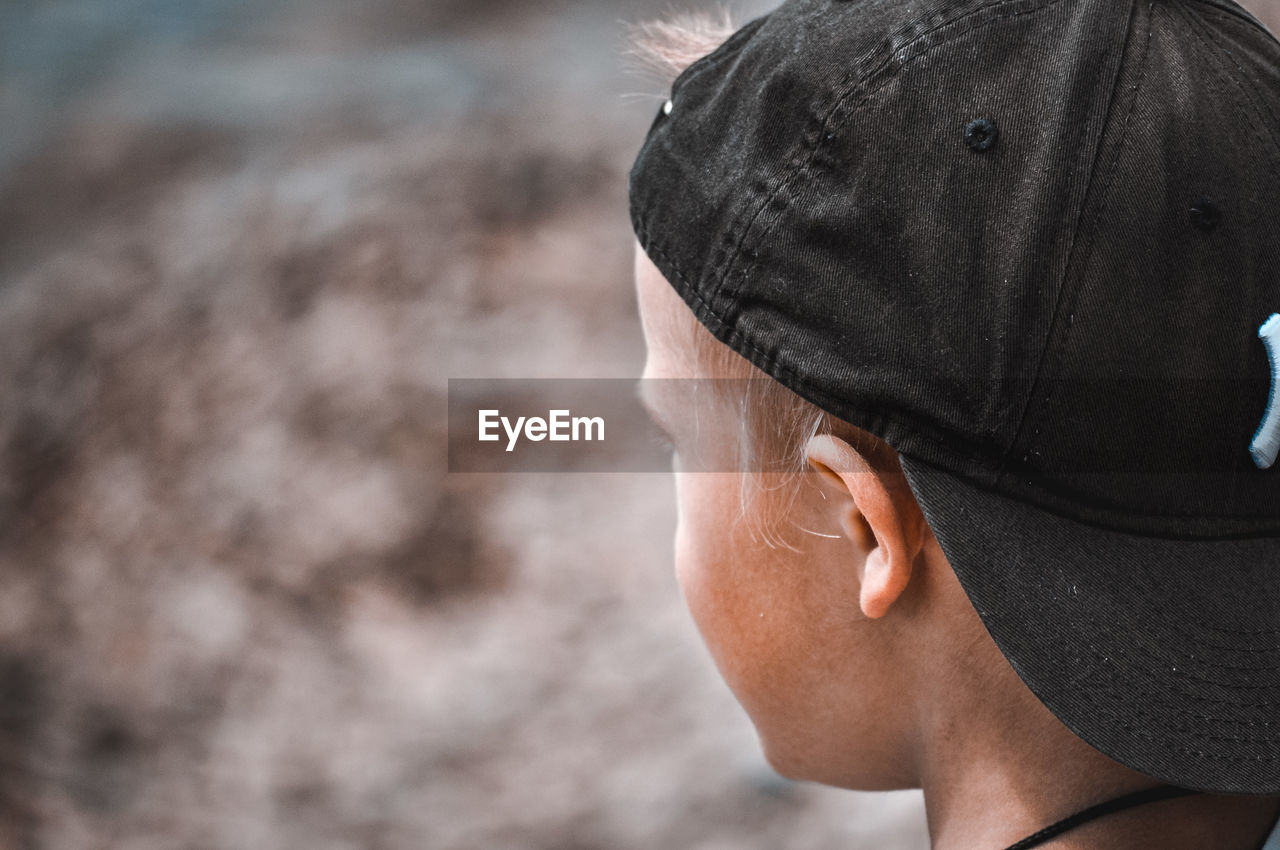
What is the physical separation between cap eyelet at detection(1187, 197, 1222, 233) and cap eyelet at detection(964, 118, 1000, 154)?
102 mm

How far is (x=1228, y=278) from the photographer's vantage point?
19.7 inches

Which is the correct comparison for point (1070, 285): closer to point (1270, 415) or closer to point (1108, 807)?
point (1270, 415)

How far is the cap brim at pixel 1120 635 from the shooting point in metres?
0.48

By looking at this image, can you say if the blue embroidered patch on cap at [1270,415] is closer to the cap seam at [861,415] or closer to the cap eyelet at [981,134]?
the cap seam at [861,415]

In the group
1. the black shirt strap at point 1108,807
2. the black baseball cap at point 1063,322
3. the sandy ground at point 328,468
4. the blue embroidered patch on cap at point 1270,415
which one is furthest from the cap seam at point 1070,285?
the sandy ground at point 328,468

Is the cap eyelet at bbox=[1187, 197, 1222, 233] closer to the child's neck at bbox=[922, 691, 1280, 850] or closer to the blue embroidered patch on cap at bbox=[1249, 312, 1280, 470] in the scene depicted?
the blue embroidered patch on cap at bbox=[1249, 312, 1280, 470]

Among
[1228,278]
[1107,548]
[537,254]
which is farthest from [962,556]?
[537,254]

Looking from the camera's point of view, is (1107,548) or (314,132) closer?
(1107,548)

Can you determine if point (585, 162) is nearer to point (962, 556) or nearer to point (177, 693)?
point (177, 693)

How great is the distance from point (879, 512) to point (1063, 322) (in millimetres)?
127

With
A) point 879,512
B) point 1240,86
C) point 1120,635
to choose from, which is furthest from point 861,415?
point 1240,86

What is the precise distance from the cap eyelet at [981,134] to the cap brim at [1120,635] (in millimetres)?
152

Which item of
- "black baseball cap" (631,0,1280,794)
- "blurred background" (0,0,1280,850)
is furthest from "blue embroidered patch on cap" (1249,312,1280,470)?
"blurred background" (0,0,1280,850)

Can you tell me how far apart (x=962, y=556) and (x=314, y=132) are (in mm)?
1627
